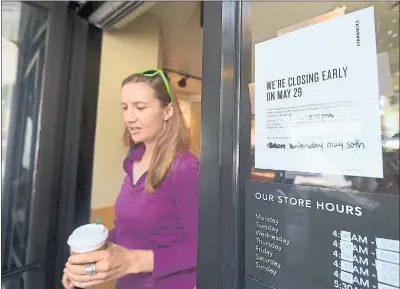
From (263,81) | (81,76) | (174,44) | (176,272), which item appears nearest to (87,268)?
(176,272)

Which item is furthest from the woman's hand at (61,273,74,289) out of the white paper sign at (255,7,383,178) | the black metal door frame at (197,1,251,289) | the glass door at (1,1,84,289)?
the white paper sign at (255,7,383,178)

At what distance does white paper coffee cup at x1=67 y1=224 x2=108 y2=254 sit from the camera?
0.82 metres

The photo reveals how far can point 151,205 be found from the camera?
1.01 metres

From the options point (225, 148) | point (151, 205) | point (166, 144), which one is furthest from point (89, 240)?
point (225, 148)

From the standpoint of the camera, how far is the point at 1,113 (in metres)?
1.15

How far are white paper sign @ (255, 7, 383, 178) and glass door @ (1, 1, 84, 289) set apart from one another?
1099 mm

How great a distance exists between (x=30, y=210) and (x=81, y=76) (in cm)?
69

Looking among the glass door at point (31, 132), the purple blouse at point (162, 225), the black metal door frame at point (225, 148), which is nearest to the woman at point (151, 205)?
the purple blouse at point (162, 225)

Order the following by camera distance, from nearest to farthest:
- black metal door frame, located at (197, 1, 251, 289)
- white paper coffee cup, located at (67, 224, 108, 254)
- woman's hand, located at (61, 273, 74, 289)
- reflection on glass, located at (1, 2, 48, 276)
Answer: black metal door frame, located at (197, 1, 251, 289), white paper coffee cup, located at (67, 224, 108, 254), woman's hand, located at (61, 273, 74, 289), reflection on glass, located at (1, 2, 48, 276)

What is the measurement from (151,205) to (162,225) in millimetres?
82

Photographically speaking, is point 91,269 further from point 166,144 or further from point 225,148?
point 225,148

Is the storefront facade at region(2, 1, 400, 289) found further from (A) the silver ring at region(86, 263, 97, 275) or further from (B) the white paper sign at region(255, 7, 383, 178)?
(A) the silver ring at region(86, 263, 97, 275)

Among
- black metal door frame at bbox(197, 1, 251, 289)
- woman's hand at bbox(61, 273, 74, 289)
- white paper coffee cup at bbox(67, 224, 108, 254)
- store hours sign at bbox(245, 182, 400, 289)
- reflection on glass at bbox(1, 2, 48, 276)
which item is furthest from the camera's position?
reflection on glass at bbox(1, 2, 48, 276)

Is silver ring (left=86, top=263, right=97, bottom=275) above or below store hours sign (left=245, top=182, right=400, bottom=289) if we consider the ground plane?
below
